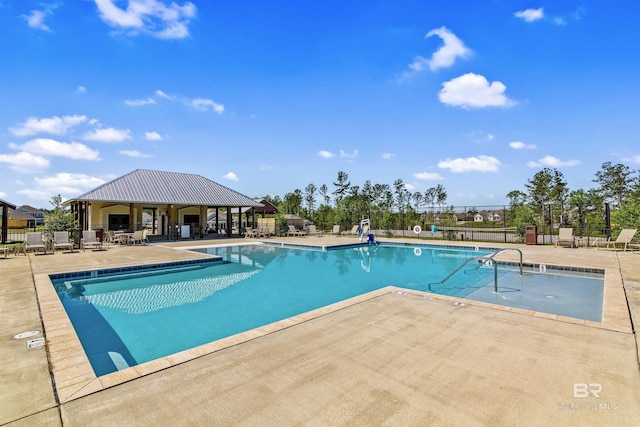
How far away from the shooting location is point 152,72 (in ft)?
39.1

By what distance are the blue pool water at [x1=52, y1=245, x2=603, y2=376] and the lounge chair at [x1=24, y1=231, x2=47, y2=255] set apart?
5.19 metres

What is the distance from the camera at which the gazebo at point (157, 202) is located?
1653 centimetres

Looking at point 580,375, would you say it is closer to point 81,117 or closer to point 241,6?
point 241,6

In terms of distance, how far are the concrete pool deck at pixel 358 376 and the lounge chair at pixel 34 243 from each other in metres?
9.04

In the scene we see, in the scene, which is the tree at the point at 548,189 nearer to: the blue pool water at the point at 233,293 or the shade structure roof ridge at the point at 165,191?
the blue pool water at the point at 233,293

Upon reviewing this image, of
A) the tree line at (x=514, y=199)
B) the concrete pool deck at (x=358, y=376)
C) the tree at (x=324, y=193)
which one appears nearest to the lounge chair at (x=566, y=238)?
the tree line at (x=514, y=199)

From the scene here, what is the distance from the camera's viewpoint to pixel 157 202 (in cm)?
1672

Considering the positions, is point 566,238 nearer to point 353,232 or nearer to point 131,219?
point 353,232

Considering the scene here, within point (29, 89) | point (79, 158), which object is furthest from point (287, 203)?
point (29, 89)

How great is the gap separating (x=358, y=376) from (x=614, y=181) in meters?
31.1

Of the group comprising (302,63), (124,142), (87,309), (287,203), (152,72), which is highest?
(302,63)

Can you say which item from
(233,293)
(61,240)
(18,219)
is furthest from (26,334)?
(18,219)

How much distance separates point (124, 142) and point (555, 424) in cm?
2062

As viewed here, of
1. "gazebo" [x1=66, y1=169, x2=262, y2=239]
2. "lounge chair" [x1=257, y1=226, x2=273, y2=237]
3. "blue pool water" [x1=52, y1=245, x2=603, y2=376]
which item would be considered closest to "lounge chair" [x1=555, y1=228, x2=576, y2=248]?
"blue pool water" [x1=52, y1=245, x2=603, y2=376]
